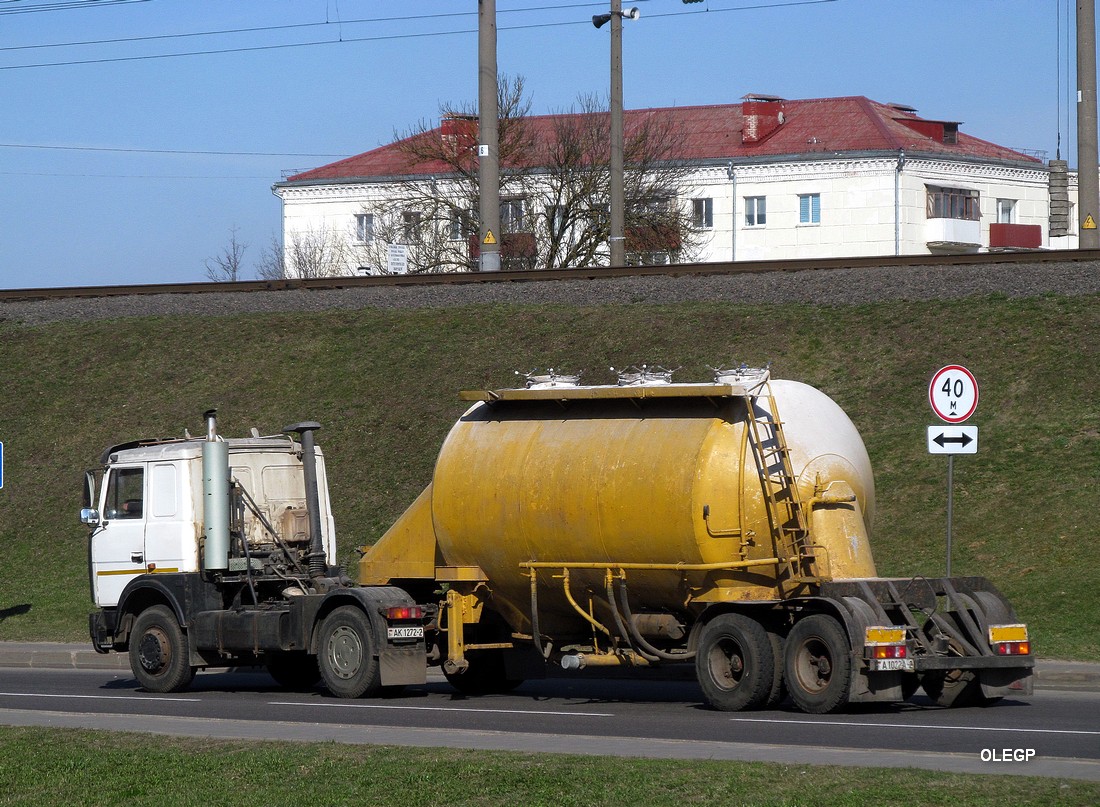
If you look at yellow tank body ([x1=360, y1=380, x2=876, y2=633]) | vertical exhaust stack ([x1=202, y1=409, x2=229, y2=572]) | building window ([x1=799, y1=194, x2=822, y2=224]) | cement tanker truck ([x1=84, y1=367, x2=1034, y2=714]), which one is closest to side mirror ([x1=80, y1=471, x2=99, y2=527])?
cement tanker truck ([x1=84, y1=367, x2=1034, y2=714])

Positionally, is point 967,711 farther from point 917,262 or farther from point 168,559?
point 917,262

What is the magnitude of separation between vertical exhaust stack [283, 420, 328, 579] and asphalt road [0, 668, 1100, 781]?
1.36 meters

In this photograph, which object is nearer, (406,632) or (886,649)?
(886,649)

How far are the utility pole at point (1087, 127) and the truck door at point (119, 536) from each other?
58.8 ft

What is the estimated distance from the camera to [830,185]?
69875 mm

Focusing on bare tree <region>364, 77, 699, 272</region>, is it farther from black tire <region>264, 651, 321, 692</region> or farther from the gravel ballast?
black tire <region>264, 651, 321, 692</region>

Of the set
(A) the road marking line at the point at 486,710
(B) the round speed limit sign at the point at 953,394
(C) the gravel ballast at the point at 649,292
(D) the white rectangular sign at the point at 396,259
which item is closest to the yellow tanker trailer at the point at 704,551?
(A) the road marking line at the point at 486,710

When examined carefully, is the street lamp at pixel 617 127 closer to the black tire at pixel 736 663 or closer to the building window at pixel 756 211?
the black tire at pixel 736 663

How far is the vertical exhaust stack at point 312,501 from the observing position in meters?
17.5

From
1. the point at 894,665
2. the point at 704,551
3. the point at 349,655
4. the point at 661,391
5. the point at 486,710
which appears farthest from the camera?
the point at 349,655

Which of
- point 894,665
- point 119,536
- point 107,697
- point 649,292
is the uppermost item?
point 649,292

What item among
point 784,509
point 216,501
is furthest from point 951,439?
point 216,501

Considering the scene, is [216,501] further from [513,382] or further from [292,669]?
[513,382]

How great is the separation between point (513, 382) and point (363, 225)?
51.4 metres
